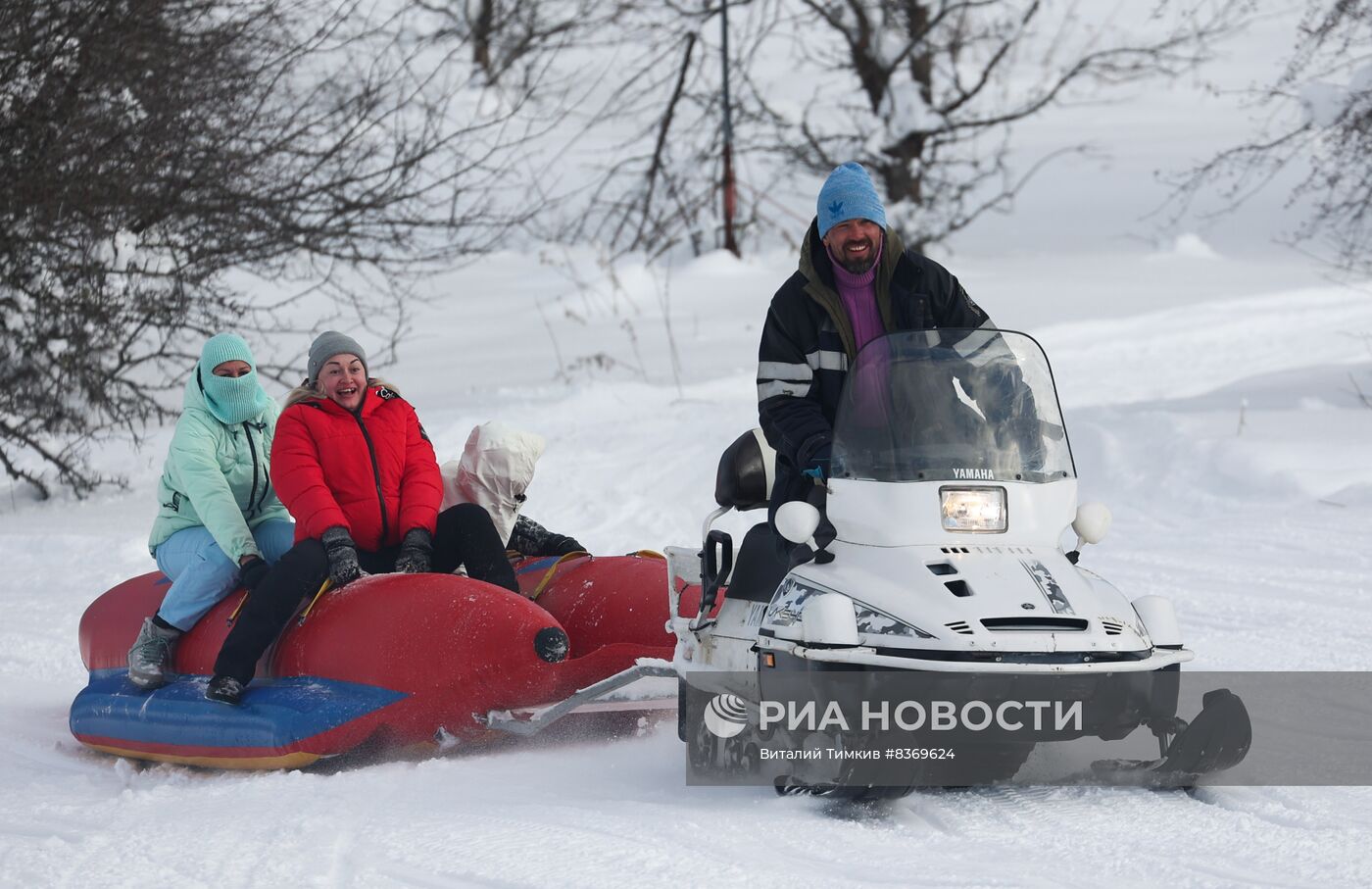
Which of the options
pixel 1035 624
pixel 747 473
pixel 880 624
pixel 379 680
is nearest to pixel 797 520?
pixel 880 624

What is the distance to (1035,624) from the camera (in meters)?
4.04

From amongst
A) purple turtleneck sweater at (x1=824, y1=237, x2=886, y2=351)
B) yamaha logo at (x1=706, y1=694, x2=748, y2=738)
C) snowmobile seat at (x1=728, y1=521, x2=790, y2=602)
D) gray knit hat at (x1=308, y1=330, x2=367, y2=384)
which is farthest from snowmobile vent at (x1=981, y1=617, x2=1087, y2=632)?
gray knit hat at (x1=308, y1=330, x2=367, y2=384)

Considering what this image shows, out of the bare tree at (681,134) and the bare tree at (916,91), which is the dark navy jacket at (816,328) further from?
the bare tree at (916,91)

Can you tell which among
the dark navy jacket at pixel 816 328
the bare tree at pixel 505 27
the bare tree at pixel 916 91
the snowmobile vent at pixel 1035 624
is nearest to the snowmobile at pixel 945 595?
the snowmobile vent at pixel 1035 624

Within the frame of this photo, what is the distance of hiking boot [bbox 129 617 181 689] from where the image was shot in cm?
589

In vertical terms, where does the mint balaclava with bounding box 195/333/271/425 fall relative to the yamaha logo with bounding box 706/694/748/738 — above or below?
above

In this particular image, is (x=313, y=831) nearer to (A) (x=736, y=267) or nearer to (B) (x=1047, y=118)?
(A) (x=736, y=267)

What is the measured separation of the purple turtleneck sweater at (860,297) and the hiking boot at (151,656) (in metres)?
2.81

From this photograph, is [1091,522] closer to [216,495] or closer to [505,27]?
[216,495]

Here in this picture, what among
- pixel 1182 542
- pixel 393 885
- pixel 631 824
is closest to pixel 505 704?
→ pixel 631 824

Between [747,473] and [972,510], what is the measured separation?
0.88 metres

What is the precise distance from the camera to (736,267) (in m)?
20.2

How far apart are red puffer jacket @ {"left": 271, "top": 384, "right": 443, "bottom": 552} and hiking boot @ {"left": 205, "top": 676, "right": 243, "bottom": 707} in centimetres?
55

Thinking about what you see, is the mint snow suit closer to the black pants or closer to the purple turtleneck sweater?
the black pants
